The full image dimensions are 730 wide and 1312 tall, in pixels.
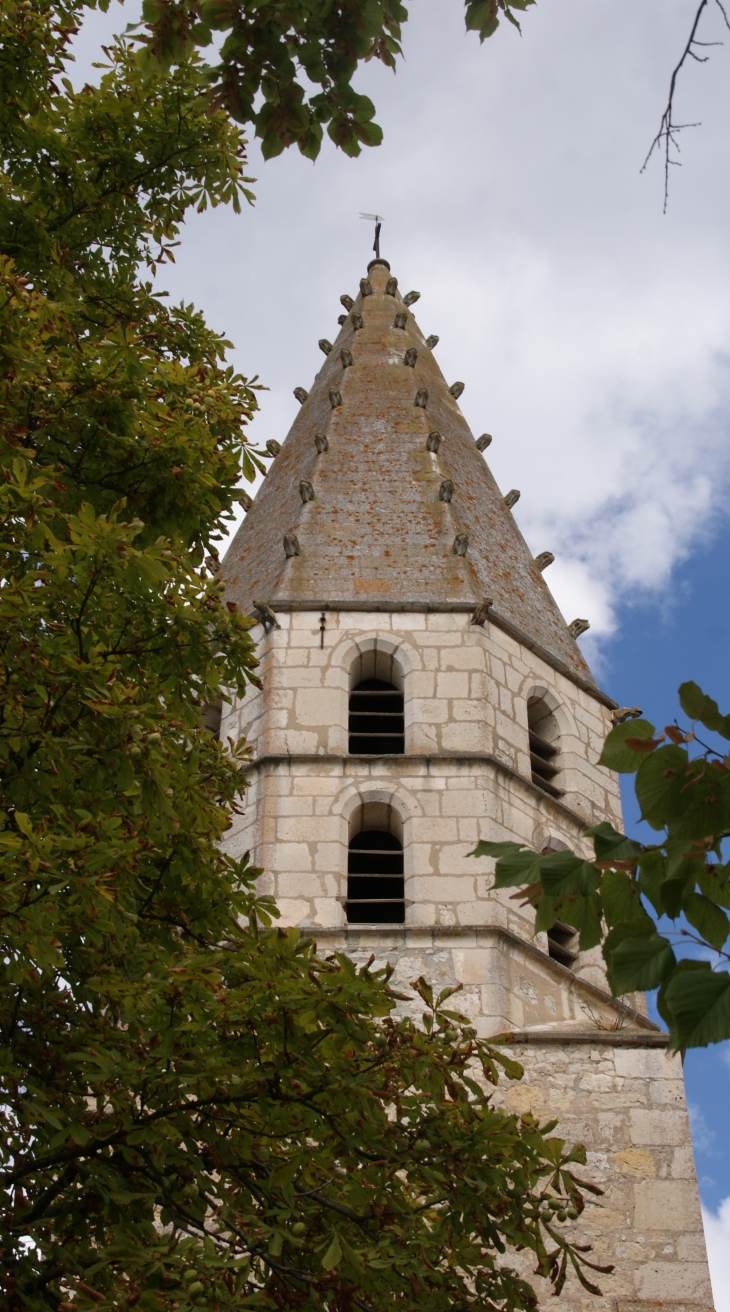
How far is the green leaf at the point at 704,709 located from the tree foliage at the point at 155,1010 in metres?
1.79

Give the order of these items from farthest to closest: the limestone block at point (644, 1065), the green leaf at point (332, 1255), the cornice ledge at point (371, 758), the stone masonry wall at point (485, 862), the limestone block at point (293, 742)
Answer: the limestone block at point (293, 742), the cornice ledge at point (371, 758), the limestone block at point (644, 1065), the stone masonry wall at point (485, 862), the green leaf at point (332, 1255)

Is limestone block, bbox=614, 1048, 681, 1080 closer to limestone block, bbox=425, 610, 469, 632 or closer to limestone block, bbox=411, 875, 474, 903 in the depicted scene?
limestone block, bbox=411, 875, 474, 903

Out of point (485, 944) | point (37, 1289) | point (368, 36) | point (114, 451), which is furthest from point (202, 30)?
point (485, 944)

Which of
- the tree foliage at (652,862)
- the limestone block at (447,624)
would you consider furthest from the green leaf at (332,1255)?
the limestone block at (447,624)

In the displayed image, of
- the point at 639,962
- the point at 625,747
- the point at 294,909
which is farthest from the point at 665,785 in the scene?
the point at 294,909

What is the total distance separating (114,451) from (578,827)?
320 inches

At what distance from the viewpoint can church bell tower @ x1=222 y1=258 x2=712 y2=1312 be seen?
1012cm

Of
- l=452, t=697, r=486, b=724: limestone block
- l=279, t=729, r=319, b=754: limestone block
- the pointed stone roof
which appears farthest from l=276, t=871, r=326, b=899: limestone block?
the pointed stone roof

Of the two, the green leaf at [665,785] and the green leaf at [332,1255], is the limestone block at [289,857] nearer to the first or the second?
the green leaf at [332,1255]

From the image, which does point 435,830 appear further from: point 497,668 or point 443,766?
point 497,668

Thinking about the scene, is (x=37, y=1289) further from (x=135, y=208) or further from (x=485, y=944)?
(x=485, y=944)

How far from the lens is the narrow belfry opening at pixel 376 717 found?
43.8 feet

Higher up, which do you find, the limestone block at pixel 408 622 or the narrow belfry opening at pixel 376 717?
the limestone block at pixel 408 622

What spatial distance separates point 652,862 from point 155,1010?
1875mm
